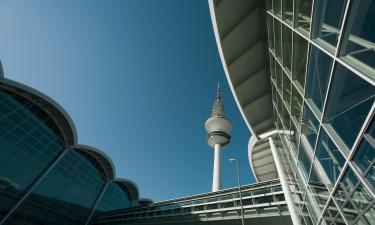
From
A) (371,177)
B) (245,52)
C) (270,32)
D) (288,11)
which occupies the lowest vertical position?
(371,177)

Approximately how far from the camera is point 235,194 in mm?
24234

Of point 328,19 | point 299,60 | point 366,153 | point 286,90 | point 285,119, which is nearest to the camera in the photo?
point 366,153

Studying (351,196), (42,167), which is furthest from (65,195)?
(351,196)

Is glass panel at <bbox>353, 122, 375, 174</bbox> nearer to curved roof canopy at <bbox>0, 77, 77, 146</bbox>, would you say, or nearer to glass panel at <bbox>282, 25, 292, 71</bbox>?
glass panel at <bbox>282, 25, 292, 71</bbox>

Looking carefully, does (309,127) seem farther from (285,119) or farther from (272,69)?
(272,69)

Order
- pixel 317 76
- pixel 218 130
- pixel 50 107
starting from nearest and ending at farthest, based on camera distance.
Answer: pixel 317 76
pixel 50 107
pixel 218 130

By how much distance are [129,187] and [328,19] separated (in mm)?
56108

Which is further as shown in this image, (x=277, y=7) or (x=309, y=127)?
(x=277, y=7)

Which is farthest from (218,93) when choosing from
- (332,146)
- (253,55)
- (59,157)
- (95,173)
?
(332,146)

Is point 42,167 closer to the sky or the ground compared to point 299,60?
closer to the sky

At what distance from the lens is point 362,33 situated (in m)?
4.87

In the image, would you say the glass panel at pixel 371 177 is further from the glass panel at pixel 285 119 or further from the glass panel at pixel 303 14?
the glass panel at pixel 285 119

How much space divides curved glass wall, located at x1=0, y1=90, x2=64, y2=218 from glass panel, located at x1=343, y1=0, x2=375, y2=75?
3851cm

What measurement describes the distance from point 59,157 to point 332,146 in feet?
138
